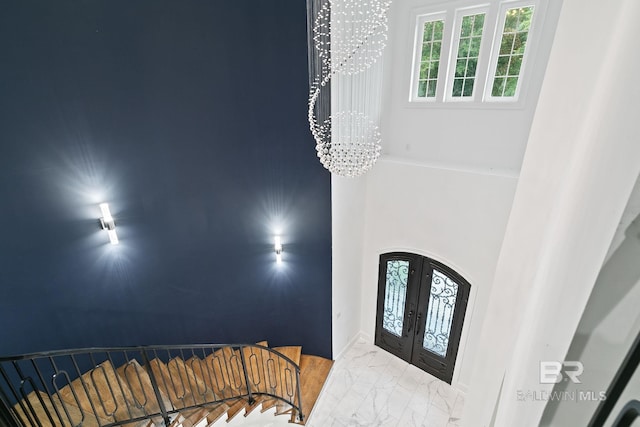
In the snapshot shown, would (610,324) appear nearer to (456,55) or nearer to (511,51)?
(511,51)

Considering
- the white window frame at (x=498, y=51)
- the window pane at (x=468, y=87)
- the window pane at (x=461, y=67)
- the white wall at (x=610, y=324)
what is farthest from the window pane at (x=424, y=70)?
the white wall at (x=610, y=324)

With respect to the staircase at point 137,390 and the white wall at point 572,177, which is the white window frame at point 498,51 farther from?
the staircase at point 137,390

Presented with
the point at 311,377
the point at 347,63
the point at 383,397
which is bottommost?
the point at 383,397

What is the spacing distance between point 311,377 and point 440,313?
2.66m

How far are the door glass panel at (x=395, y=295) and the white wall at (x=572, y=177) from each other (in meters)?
5.09

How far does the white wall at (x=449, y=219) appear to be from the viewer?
446 centimetres

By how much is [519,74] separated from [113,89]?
499cm

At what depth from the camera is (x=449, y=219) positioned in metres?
4.89

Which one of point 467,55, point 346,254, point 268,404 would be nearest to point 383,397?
point 268,404

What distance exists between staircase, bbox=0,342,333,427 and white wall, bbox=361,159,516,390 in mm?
2727

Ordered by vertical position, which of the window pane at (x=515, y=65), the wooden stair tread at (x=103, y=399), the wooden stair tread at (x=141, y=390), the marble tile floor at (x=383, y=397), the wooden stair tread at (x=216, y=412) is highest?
the window pane at (x=515, y=65)

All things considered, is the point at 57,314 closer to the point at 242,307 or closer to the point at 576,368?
the point at 242,307

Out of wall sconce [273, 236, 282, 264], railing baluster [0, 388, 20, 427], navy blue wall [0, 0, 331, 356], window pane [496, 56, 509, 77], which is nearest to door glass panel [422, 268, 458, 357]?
navy blue wall [0, 0, 331, 356]

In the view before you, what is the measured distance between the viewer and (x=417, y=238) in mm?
5355
